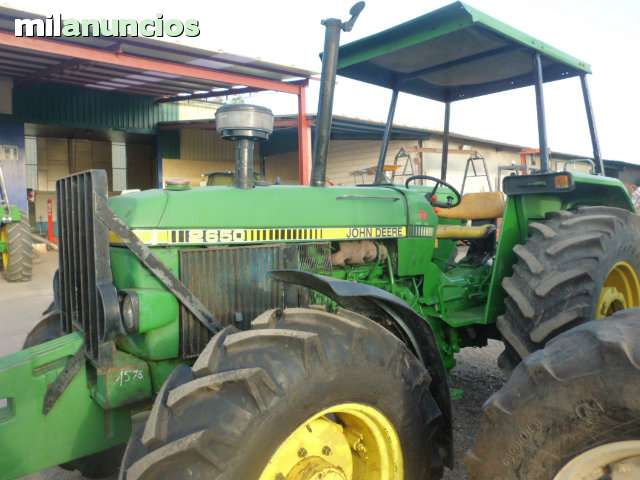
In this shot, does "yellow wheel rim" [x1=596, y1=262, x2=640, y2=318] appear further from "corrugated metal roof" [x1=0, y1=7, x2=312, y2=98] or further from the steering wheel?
"corrugated metal roof" [x1=0, y1=7, x2=312, y2=98]

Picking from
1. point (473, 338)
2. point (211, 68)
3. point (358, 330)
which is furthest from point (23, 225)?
point (358, 330)

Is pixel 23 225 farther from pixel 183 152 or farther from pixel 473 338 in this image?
pixel 183 152

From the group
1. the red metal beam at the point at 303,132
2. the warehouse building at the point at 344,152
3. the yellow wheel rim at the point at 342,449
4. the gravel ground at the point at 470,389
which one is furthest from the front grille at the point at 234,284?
the warehouse building at the point at 344,152

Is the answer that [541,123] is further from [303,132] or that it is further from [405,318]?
[303,132]

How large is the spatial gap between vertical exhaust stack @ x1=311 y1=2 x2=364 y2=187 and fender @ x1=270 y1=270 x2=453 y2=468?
971 millimetres

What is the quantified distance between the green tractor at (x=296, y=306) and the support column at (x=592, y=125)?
0.12m

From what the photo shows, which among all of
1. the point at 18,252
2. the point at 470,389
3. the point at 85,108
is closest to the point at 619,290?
the point at 470,389

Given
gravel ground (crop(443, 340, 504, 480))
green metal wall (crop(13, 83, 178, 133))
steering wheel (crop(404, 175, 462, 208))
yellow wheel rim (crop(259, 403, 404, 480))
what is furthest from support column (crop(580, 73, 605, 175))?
green metal wall (crop(13, 83, 178, 133))

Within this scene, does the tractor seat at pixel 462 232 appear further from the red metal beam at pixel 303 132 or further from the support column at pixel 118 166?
the support column at pixel 118 166

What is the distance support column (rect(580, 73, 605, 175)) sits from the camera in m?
4.06

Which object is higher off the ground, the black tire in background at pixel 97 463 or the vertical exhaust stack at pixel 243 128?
the vertical exhaust stack at pixel 243 128

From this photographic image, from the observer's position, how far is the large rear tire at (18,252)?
9445 mm

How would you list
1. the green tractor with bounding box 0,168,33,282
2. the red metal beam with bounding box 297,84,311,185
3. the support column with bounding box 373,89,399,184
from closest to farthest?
1. the support column with bounding box 373,89,399,184
2. the green tractor with bounding box 0,168,33,282
3. the red metal beam with bounding box 297,84,311,185

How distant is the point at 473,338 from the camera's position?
3.73 meters
